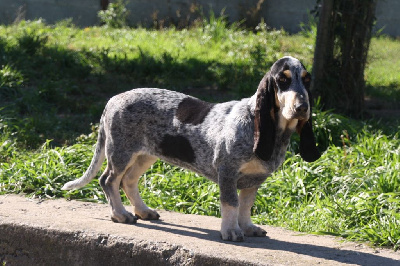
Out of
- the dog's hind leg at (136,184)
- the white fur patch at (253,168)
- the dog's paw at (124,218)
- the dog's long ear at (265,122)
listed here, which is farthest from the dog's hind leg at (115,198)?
the dog's long ear at (265,122)

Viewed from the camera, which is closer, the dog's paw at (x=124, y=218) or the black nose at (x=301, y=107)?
the black nose at (x=301, y=107)

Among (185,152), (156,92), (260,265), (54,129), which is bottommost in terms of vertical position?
(54,129)

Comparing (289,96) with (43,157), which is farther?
(43,157)

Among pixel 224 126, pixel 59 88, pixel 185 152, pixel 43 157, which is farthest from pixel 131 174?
pixel 59 88

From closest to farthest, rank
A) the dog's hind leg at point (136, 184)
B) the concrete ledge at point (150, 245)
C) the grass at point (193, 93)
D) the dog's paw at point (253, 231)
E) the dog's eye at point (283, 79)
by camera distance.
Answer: the dog's eye at point (283, 79) → the concrete ledge at point (150, 245) → the dog's paw at point (253, 231) → the dog's hind leg at point (136, 184) → the grass at point (193, 93)

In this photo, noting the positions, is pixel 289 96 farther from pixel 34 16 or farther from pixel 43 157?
pixel 34 16

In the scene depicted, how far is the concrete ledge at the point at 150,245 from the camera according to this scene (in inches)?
174

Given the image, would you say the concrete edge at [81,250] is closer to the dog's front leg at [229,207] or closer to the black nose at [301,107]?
the dog's front leg at [229,207]

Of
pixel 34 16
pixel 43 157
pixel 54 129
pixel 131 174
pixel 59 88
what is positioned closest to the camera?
pixel 131 174

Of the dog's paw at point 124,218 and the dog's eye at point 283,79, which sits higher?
the dog's eye at point 283,79

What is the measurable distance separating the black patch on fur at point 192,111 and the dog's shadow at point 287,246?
31.3 inches

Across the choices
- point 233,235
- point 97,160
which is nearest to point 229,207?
point 233,235

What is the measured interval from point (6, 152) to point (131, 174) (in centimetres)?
259

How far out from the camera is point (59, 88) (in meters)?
9.66
